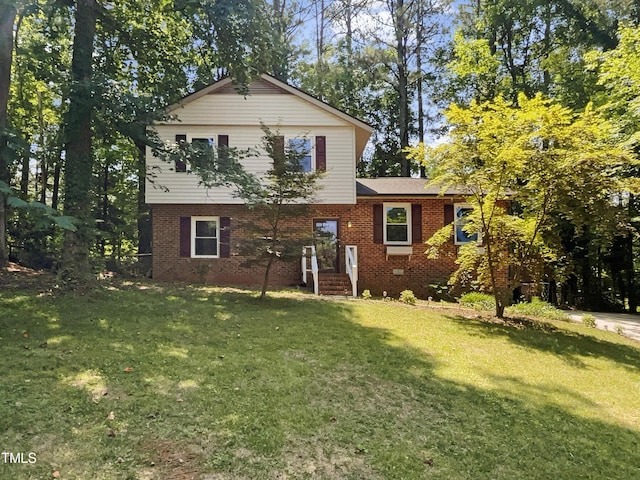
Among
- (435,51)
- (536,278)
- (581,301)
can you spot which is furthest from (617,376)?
(435,51)

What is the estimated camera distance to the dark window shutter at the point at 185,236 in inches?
564

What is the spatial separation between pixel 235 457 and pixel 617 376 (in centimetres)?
615

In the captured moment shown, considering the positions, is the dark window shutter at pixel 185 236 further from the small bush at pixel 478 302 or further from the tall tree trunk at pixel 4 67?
the small bush at pixel 478 302

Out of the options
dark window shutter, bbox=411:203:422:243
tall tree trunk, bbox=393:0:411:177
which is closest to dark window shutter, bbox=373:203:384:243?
dark window shutter, bbox=411:203:422:243

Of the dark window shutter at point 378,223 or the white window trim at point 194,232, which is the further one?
the dark window shutter at point 378,223

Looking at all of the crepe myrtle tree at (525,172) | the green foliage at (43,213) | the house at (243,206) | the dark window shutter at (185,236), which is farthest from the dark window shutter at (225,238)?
the green foliage at (43,213)

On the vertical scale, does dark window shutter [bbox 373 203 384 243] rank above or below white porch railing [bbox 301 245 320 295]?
above

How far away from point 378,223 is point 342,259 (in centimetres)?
185

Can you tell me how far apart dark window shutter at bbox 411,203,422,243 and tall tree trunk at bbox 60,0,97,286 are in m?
10.4

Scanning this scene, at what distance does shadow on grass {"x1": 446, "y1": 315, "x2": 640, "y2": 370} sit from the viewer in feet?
25.1

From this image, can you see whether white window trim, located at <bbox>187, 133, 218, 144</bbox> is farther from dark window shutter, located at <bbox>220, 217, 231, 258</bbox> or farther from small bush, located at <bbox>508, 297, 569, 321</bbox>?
small bush, located at <bbox>508, 297, 569, 321</bbox>

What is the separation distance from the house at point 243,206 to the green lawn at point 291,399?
6315mm

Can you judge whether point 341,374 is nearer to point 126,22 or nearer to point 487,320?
point 487,320

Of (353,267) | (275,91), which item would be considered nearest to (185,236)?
(275,91)
